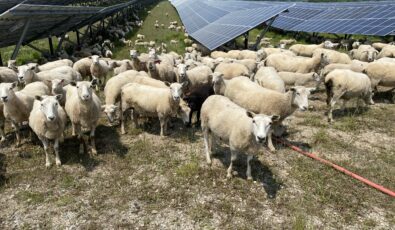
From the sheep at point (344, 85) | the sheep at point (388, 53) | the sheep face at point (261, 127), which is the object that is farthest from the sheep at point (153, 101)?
the sheep at point (388, 53)

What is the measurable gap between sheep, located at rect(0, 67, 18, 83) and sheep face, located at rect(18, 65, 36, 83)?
1.59 meters

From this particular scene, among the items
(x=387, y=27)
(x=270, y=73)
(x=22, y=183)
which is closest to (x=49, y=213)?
(x=22, y=183)

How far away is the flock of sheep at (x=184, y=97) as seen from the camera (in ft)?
24.3

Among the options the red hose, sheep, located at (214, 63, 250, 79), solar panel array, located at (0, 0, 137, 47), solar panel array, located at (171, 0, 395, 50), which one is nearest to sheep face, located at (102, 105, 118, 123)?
the red hose

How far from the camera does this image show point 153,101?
9.64m

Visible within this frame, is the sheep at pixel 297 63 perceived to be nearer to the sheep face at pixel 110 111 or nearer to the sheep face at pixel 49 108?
the sheep face at pixel 110 111

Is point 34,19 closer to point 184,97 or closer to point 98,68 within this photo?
point 98,68

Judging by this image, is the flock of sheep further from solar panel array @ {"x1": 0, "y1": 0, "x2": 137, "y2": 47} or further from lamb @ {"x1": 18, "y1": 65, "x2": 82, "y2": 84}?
solar panel array @ {"x1": 0, "y1": 0, "x2": 137, "y2": 47}

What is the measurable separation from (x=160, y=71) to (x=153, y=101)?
12.9 feet

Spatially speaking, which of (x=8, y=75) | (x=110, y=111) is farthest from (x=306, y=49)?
(x=8, y=75)

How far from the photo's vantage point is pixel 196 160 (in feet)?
27.0

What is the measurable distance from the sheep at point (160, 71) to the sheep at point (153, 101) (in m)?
3.18

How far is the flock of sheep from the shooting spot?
7.39m

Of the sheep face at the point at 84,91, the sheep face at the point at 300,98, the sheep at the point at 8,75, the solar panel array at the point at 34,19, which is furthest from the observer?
the solar panel array at the point at 34,19
